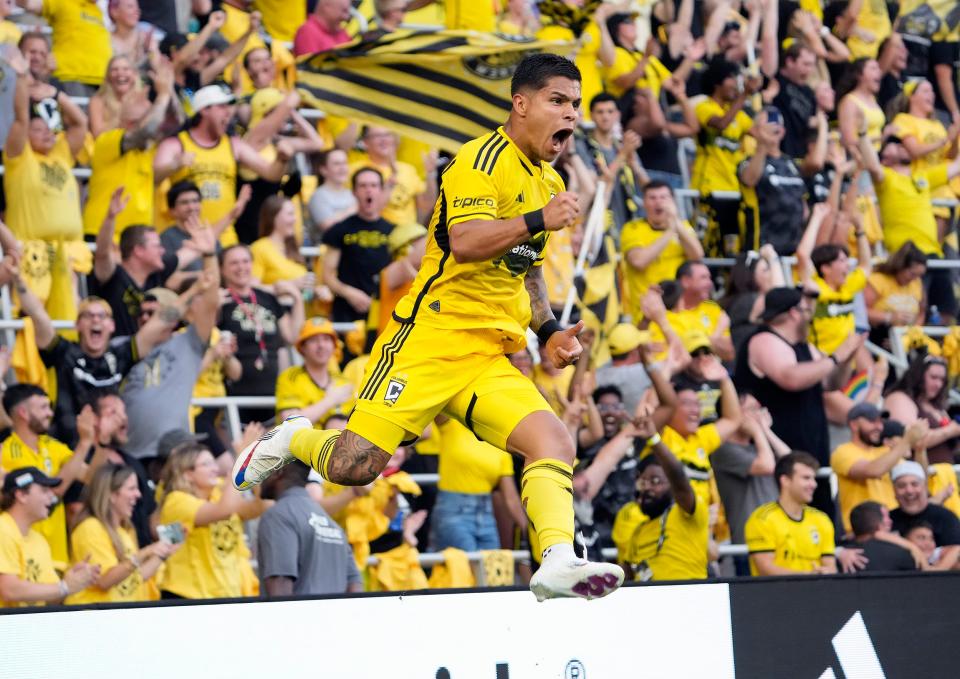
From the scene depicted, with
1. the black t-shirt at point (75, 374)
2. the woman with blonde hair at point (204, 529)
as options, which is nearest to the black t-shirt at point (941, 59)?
the black t-shirt at point (75, 374)

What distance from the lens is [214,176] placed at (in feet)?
43.4

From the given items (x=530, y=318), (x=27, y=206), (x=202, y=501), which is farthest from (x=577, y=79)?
(x=27, y=206)

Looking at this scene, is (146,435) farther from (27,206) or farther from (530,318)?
(530,318)

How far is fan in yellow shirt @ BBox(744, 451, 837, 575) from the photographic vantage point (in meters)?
11.4

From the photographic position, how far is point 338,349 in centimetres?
1259

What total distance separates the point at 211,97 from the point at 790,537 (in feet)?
17.2

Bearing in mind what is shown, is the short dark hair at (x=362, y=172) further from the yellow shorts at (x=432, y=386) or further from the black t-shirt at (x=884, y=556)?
the yellow shorts at (x=432, y=386)

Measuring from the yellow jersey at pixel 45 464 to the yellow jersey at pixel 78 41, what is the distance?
3.97 meters

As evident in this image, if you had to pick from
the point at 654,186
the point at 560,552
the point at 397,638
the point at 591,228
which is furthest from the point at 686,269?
the point at 560,552

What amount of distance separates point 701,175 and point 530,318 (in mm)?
8392

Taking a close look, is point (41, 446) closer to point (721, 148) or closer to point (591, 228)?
point (591, 228)

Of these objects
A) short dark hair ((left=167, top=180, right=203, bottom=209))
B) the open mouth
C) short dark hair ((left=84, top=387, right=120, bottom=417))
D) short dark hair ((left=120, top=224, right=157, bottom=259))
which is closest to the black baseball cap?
short dark hair ((left=84, top=387, right=120, bottom=417))

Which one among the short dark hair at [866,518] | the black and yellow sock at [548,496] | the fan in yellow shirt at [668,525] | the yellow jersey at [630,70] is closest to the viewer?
the black and yellow sock at [548,496]

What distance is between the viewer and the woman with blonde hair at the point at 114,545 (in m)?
10.0
